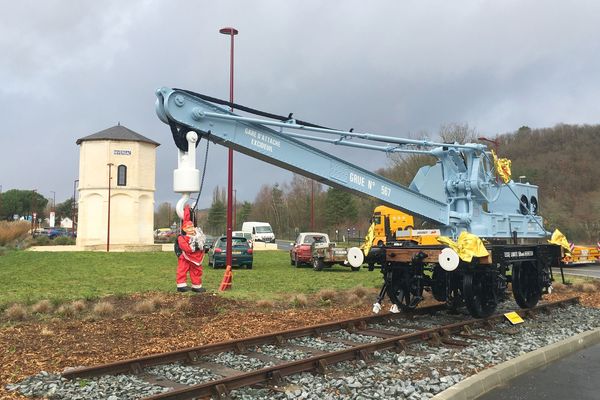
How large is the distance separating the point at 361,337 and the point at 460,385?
2.96m

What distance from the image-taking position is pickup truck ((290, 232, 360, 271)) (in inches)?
967

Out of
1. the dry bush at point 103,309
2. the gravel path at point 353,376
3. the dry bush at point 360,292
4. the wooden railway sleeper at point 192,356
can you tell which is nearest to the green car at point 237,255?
the dry bush at point 360,292

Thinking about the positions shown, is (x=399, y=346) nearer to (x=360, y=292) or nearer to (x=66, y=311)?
(x=360, y=292)

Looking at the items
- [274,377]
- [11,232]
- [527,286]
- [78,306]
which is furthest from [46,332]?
[11,232]

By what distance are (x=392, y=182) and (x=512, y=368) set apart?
179 inches

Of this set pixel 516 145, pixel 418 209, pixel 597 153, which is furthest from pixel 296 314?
pixel 597 153

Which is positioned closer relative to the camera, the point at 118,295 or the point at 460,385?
the point at 460,385

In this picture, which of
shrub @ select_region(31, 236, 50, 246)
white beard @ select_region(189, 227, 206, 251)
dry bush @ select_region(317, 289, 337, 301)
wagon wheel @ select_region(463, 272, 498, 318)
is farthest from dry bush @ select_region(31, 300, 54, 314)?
shrub @ select_region(31, 236, 50, 246)

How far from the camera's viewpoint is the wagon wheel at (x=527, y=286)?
1173 centimetres

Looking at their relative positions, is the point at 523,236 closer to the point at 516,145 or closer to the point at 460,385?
the point at 460,385

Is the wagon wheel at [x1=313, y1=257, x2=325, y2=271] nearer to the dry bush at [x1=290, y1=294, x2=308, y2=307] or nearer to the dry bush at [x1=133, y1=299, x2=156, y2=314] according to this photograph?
the dry bush at [x1=290, y1=294, x2=308, y2=307]

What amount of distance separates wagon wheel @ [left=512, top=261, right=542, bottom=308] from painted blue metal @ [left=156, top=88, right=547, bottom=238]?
2.48 ft

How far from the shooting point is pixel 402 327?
9.84 meters

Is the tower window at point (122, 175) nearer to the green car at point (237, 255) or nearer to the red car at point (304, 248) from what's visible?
the green car at point (237, 255)
